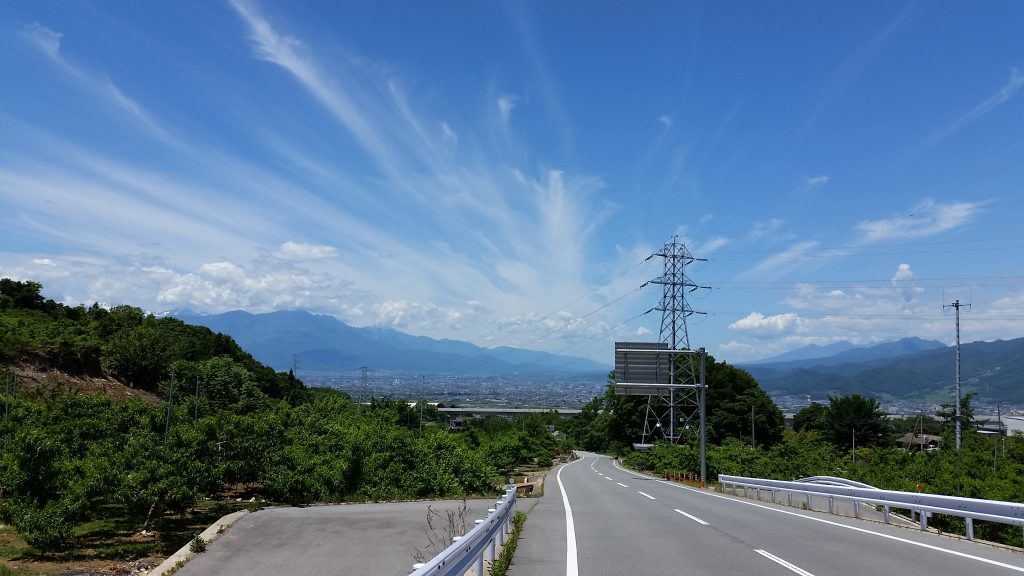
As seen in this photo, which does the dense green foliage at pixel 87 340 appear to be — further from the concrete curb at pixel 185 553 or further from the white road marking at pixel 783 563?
the white road marking at pixel 783 563

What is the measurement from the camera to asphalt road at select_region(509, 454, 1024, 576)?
8477mm

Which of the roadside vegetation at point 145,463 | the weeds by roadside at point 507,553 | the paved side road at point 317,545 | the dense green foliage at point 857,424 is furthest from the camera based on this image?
the dense green foliage at point 857,424

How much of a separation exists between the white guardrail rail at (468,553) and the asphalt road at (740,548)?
1.86ft

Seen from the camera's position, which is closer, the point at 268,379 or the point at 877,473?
the point at 877,473

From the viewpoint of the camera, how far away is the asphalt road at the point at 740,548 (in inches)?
334

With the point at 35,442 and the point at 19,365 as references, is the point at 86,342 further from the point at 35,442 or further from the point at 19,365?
the point at 35,442

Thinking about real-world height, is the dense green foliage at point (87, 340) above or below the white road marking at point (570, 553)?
above

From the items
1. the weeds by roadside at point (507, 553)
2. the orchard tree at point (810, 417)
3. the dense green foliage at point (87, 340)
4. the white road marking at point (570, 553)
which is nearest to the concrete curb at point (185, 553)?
the weeds by roadside at point (507, 553)

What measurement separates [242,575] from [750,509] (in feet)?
41.0

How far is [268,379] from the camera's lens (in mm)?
86438

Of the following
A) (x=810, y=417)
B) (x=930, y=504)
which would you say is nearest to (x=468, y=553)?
(x=930, y=504)

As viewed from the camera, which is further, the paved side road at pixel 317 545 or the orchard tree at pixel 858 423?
the orchard tree at pixel 858 423

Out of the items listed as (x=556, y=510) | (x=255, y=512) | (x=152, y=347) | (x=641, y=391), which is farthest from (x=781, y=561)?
(x=152, y=347)

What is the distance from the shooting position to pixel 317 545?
44.3 feet
